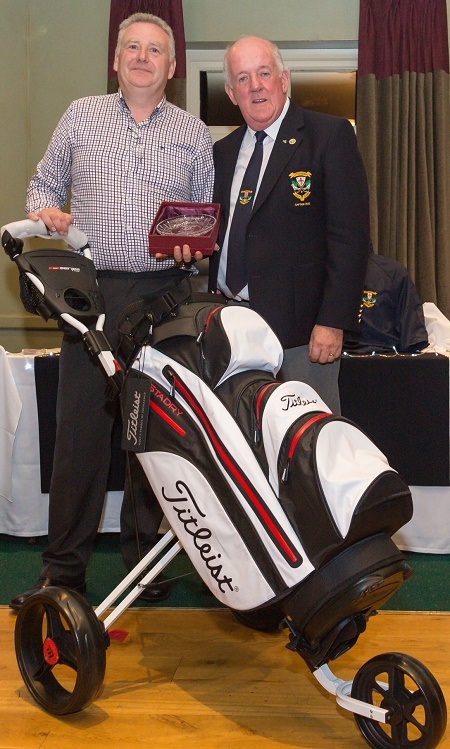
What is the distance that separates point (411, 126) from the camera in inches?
184

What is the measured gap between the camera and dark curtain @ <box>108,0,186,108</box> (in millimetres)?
4715

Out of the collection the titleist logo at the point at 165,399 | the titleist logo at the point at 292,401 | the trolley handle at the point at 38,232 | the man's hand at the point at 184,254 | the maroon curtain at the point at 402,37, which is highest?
the maroon curtain at the point at 402,37

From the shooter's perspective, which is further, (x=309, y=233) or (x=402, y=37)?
(x=402, y=37)

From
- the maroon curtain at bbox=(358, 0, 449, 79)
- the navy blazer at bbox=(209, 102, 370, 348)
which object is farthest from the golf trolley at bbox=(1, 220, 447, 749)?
the maroon curtain at bbox=(358, 0, 449, 79)

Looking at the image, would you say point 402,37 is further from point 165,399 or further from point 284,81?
point 165,399

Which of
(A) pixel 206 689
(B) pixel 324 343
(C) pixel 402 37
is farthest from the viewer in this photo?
(C) pixel 402 37

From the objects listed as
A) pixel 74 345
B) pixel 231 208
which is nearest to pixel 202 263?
pixel 231 208

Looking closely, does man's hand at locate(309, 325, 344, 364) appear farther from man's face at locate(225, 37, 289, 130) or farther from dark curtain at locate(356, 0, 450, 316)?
dark curtain at locate(356, 0, 450, 316)

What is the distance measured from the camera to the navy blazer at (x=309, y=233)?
214cm

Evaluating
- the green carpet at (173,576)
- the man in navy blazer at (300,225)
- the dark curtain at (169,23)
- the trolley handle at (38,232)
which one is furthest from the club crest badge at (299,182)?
the dark curtain at (169,23)

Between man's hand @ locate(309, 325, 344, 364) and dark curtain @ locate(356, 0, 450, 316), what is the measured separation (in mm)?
2652

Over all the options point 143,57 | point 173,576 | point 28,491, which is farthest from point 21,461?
point 143,57

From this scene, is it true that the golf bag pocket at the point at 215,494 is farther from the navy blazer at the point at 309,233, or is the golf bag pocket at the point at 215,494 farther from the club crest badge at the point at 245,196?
the club crest badge at the point at 245,196

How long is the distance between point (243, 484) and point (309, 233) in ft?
3.11
